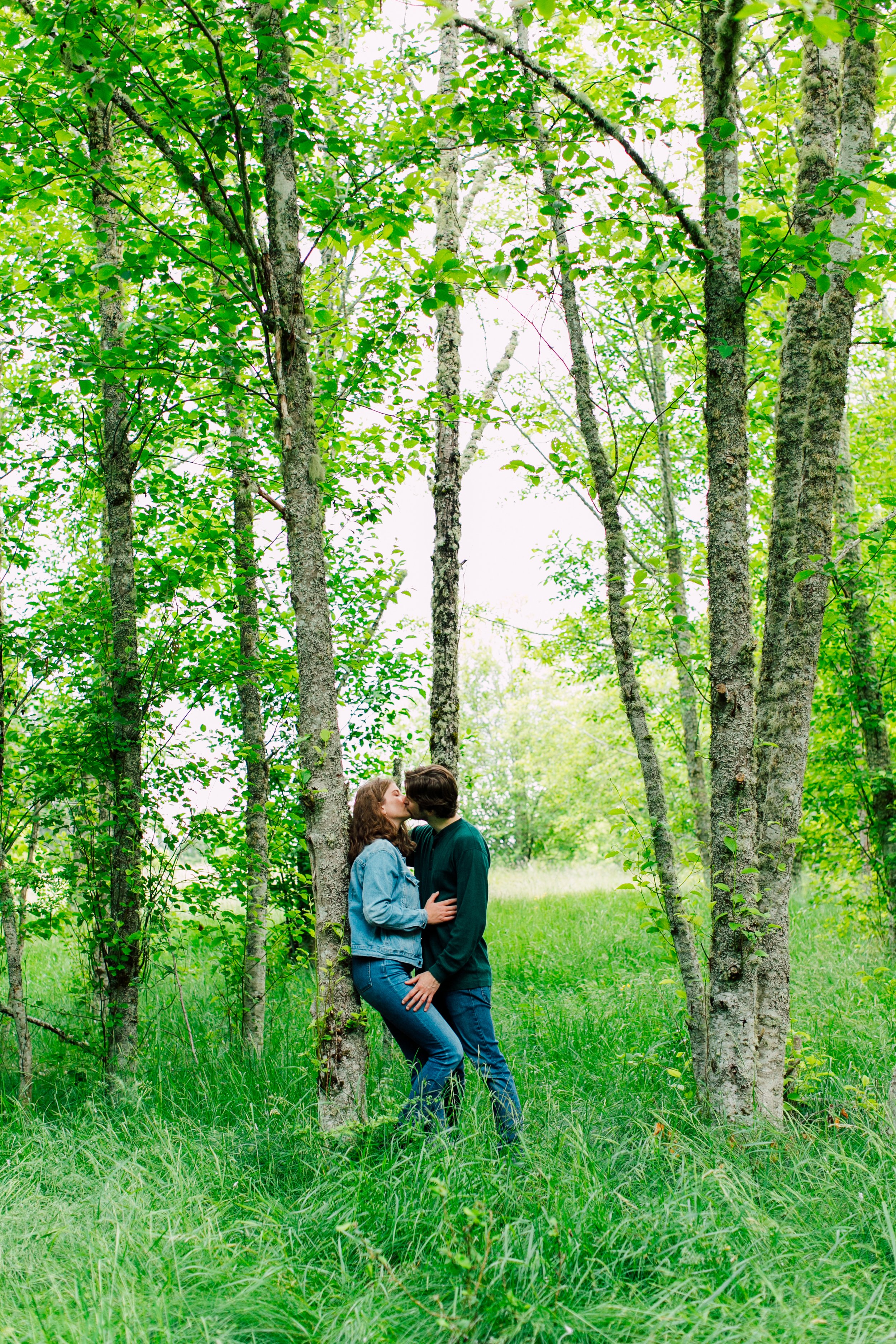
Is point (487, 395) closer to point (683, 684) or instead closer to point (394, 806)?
point (683, 684)

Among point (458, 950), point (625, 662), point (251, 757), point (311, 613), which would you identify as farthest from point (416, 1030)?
point (251, 757)

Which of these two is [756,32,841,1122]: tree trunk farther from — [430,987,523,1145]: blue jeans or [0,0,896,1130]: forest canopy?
[430,987,523,1145]: blue jeans

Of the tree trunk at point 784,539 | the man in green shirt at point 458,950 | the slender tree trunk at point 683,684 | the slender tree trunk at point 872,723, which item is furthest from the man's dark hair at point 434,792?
the slender tree trunk at point 683,684

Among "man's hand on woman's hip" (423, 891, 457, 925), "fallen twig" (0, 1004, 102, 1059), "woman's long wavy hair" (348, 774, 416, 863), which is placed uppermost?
"woman's long wavy hair" (348, 774, 416, 863)

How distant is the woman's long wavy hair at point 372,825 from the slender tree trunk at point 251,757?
7.01 feet

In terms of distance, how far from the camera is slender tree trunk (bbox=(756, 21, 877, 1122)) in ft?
14.4

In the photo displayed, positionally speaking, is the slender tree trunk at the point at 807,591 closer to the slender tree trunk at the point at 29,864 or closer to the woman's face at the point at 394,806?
the woman's face at the point at 394,806

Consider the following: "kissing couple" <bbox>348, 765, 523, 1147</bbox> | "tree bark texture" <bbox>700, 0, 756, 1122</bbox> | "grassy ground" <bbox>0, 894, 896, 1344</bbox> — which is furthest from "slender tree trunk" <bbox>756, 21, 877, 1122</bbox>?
"kissing couple" <bbox>348, 765, 523, 1147</bbox>

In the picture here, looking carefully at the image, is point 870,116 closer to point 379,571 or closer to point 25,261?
point 379,571

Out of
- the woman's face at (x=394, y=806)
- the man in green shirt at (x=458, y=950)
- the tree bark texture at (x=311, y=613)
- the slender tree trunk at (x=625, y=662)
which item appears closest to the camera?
the tree bark texture at (x=311, y=613)

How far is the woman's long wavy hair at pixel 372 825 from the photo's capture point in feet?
13.3

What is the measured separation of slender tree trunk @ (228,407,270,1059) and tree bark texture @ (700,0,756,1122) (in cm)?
314

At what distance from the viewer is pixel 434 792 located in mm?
4305

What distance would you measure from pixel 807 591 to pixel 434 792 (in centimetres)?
218
